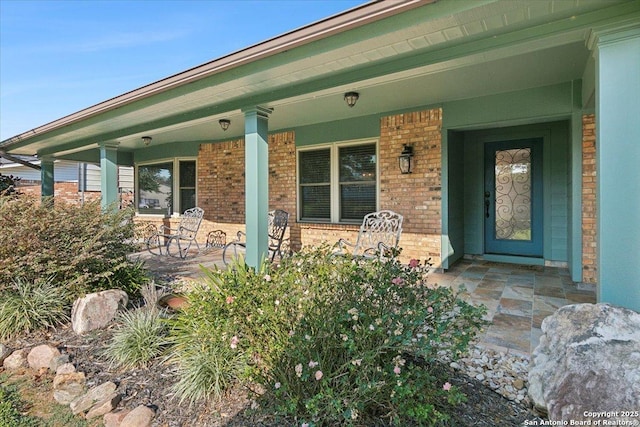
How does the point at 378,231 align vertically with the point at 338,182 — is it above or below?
below

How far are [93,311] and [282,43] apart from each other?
2.86 meters

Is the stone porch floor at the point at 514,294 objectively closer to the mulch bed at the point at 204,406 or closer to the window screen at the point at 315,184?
the mulch bed at the point at 204,406

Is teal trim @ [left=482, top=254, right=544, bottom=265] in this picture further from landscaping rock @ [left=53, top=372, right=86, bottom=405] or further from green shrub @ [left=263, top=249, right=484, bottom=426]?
landscaping rock @ [left=53, top=372, right=86, bottom=405]

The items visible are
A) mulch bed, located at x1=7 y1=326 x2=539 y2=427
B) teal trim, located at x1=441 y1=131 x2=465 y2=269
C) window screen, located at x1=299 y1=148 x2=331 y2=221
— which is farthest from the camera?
window screen, located at x1=299 y1=148 x2=331 y2=221

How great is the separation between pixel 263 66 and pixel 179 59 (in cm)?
661

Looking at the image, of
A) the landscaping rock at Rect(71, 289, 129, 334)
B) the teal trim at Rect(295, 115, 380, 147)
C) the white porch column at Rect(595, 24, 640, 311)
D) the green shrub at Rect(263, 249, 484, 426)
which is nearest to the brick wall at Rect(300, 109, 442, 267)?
the teal trim at Rect(295, 115, 380, 147)

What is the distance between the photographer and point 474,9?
213 cm

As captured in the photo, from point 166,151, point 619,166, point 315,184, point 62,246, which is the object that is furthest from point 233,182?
point 619,166

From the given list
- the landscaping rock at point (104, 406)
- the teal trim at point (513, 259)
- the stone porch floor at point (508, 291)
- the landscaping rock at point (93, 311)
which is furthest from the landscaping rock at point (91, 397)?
the teal trim at point (513, 259)

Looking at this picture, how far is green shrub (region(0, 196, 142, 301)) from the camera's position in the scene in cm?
319

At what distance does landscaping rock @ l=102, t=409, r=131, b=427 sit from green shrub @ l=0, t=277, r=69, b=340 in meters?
1.66

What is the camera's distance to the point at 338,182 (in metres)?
6.08

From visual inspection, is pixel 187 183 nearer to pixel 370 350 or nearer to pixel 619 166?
pixel 370 350

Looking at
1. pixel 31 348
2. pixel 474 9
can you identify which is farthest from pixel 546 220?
pixel 31 348
